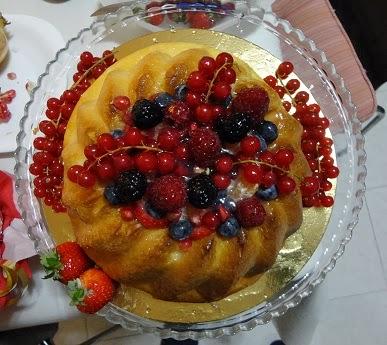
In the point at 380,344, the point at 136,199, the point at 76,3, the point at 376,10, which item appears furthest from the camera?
the point at 380,344

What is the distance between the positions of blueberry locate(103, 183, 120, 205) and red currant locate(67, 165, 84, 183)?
0.05 metres

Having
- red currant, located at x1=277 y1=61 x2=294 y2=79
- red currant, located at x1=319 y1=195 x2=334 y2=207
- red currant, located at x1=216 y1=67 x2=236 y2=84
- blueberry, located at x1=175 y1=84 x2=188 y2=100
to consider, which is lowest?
red currant, located at x1=319 y1=195 x2=334 y2=207

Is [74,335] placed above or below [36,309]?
below

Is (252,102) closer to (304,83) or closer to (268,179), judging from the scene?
(268,179)

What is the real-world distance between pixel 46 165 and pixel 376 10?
2.70ft

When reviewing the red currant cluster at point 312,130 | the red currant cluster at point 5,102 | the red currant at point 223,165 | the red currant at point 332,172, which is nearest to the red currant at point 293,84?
the red currant cluster at point 312,130

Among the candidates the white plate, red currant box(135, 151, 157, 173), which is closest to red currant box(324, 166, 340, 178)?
red currant box(135, 151, 157, 173)

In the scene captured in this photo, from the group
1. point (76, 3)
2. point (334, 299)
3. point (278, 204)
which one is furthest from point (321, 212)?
point (334, 299)

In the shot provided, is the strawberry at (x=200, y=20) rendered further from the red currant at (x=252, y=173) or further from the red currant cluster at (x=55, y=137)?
the red currant at (x=252, y=173)

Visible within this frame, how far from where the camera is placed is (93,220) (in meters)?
0.87

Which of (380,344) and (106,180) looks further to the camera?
(380,344)

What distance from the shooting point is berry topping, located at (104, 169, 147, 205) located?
2.58ft

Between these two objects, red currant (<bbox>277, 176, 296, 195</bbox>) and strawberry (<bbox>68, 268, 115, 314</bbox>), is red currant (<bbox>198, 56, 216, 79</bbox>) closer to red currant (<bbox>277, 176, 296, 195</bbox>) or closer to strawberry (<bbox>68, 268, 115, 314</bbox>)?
red currant (<bbox>277, 176, 296, 195</bbox>)

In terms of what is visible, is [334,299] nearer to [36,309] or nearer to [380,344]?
[380,344]
